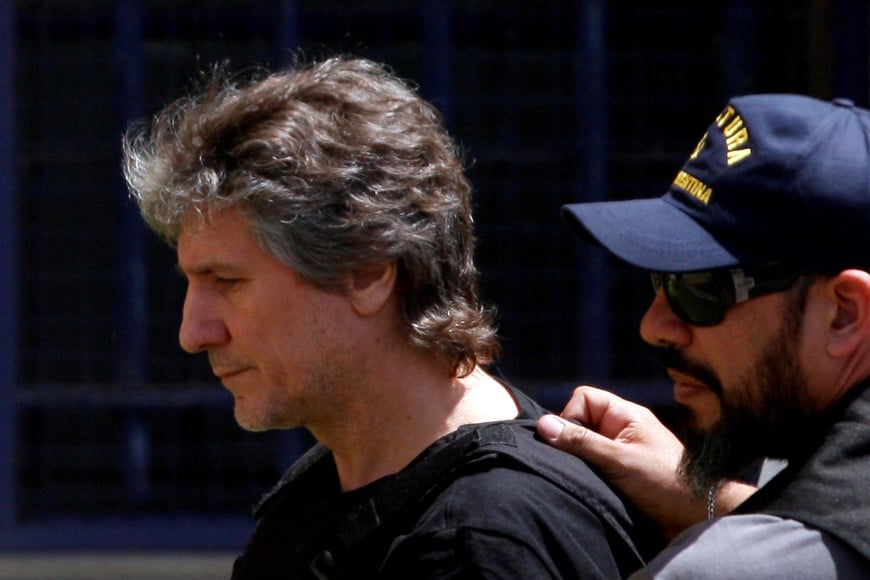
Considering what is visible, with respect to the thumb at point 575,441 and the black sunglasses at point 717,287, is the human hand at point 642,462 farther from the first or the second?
the black sunglasses at point 717,287

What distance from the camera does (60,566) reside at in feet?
17.5

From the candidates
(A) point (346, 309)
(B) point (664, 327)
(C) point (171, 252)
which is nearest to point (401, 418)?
(A) point (346, 309)

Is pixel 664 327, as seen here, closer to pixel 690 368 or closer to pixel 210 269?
pixel 690 368

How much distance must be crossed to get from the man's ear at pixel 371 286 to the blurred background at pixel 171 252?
3.32 meters

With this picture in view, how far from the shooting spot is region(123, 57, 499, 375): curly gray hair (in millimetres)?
2014

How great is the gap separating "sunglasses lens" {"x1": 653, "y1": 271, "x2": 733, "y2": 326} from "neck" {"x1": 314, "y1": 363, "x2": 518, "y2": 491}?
397 mm

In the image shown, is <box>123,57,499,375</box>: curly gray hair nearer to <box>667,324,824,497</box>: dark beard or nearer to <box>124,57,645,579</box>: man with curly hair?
<box>124,57,645,579</box>: man with curly hair

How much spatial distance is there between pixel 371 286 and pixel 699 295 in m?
0.52

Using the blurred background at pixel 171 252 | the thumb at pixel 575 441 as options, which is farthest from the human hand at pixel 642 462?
the blurred background at pixel 171 252

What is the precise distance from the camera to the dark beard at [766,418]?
5.44ft

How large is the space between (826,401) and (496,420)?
0.56 meters

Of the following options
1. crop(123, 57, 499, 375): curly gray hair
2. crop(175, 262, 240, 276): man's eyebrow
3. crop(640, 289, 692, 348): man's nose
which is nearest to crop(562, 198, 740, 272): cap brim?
crop(640, 289, 692, 348): man's nose

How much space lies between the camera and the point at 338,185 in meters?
2.02

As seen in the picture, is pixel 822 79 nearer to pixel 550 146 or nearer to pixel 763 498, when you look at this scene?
pixel 550 146
